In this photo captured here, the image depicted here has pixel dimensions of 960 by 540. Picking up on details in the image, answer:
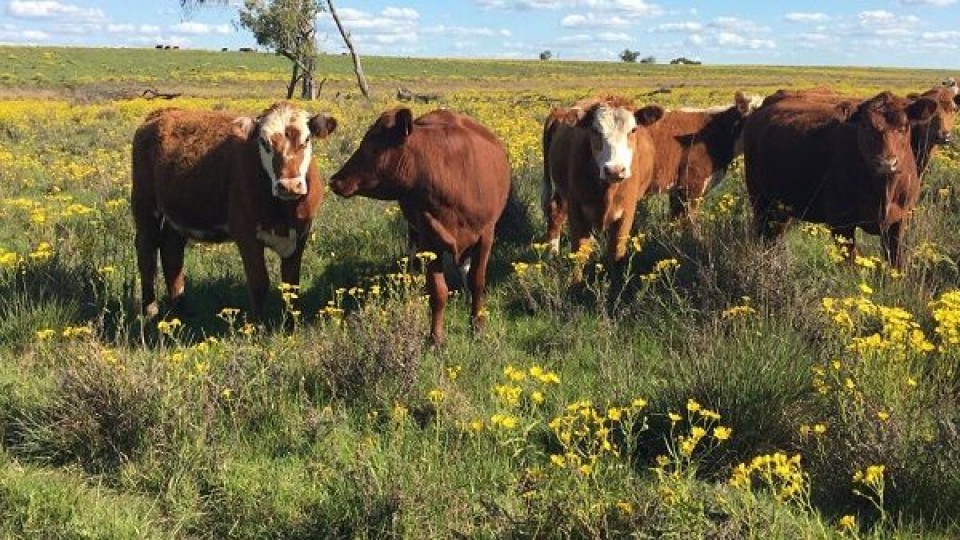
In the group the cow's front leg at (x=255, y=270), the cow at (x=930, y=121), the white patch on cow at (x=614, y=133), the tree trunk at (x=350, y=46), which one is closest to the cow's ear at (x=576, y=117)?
the white patch on cow at (x=614, y=133)

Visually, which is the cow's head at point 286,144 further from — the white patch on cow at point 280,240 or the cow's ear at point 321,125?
the white patch on cow at point 280,240

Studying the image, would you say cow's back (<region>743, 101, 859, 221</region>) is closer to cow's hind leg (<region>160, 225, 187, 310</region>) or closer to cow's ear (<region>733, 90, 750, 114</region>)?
cow's ear (<region>733, 90, 750, 114</region>)

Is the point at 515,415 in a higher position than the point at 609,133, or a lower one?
lower

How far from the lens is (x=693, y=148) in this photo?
9.94m

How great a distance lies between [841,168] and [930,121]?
1576 millimetres

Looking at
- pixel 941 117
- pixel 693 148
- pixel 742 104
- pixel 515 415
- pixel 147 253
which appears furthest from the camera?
pixel 742 104

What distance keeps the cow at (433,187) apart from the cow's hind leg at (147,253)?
6.70 ft

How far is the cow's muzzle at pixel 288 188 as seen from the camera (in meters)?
5.88

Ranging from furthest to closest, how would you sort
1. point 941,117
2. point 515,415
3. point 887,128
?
point 941,117 → point 887,128 → point 515,415

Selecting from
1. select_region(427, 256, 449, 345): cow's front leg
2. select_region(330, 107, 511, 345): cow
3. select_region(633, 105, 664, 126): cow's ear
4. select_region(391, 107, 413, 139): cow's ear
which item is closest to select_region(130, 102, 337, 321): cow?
select_region(330, 107, 511, 345): cow

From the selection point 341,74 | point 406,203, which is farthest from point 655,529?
point 341,74

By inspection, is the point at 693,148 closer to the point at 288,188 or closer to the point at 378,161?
the point at 378,161

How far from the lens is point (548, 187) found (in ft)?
31.5

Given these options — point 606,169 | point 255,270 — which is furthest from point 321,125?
point 606,169
